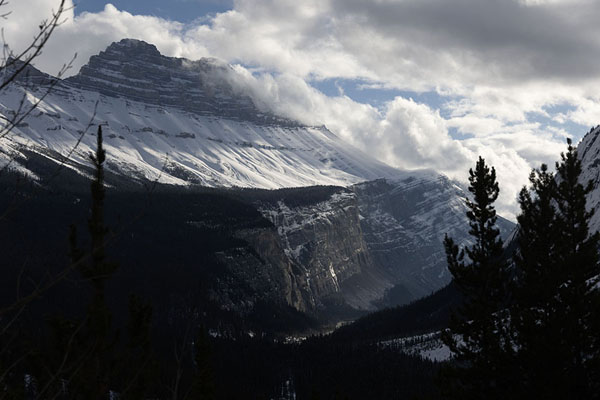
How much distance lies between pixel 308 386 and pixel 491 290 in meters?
134

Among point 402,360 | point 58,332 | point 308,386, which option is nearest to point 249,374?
point 308,386

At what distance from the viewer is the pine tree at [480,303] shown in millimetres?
30797

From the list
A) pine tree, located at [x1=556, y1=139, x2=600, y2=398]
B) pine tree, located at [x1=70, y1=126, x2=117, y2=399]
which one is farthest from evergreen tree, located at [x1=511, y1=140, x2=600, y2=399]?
pine tree, located at [x1=70, y1=126, x2=117, y2=399]

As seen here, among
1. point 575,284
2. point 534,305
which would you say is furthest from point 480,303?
point 575,284

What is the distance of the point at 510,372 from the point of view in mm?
29500

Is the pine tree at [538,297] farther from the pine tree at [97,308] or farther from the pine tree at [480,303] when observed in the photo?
the pine tree at [97,308]

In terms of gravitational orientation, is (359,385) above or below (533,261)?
below

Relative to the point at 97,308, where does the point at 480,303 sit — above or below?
above

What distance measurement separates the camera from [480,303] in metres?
33.4

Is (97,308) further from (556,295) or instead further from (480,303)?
(556,295)

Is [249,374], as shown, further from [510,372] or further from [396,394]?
[510,372]

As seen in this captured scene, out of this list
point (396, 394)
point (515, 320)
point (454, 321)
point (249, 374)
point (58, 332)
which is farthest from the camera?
point (249, 374)

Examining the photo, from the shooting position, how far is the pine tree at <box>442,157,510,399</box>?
3080 cm

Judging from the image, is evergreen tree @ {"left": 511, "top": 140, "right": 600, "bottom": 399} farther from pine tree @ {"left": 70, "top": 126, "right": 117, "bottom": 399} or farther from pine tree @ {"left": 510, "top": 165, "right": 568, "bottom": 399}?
pine tree @ {"left": 70, "top": 126, "right": 117, "bottom": 399}
